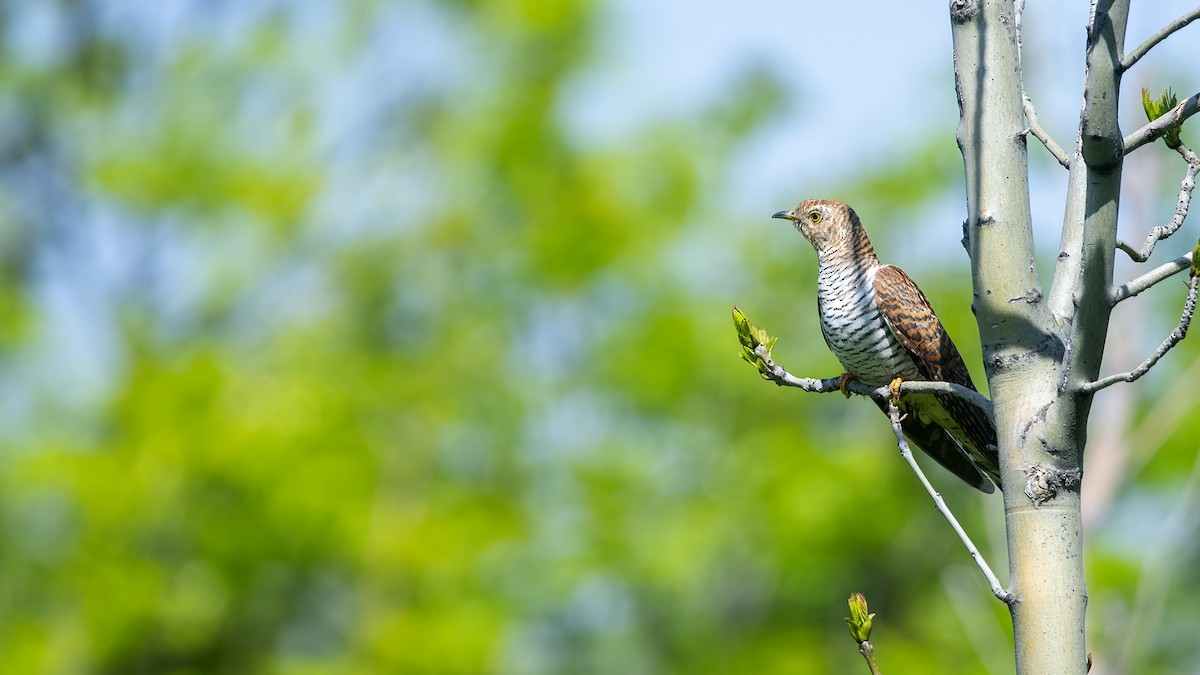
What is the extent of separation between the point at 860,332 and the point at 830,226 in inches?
26.2

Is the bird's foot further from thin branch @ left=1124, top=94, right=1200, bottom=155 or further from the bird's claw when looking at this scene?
thin branch @ left=1124, top=94, right=1200, bottom=155

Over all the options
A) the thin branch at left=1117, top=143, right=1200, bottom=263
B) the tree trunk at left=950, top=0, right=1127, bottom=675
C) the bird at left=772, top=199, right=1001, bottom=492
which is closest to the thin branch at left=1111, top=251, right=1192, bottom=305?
the tree trunk at left=950, top=0, right=1127, bottom=675

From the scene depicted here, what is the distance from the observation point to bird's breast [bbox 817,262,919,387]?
159 inches

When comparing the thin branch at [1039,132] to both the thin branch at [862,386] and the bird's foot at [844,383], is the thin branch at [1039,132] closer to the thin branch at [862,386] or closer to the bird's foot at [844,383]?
the thin branch at [862,386]

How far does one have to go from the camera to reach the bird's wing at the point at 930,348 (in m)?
3.69

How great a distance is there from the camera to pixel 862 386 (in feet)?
10.4

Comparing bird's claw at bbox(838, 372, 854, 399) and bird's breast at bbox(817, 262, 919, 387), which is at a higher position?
bird's breast at bbox(817, 262, 919, 387)

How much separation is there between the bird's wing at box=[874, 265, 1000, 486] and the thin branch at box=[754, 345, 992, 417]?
2.09 feet

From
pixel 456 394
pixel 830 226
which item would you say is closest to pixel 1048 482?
pixel 830 226

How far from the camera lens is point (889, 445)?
41.6 feet

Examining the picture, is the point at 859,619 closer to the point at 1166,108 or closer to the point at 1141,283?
the point at 1141,283

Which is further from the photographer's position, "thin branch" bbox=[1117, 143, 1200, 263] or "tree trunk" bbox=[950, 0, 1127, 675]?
"thin branch" bbox=[1117, 143, 1200, 263]

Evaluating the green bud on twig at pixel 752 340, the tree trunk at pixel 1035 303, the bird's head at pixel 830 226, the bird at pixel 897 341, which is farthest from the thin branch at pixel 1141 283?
the bird's head at pixel 830 226

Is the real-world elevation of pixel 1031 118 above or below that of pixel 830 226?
below
